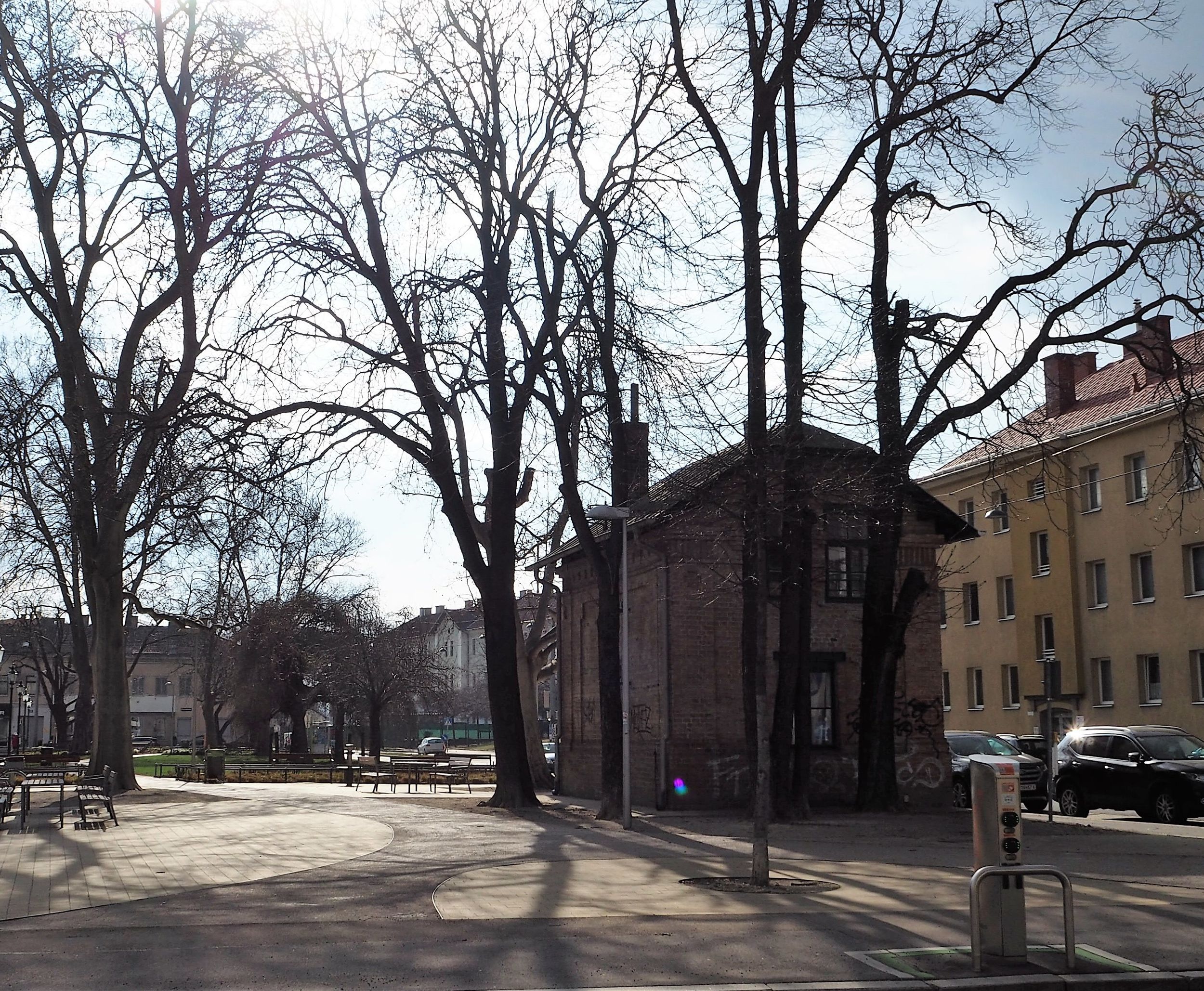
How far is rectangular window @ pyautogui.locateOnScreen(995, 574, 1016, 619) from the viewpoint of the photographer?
2003 inches

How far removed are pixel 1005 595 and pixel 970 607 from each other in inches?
89.9

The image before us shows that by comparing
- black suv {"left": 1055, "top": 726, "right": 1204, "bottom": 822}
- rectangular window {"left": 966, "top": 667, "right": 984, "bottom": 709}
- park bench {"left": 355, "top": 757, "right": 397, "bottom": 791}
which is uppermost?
rectangular window {"left": 966, "top": 667, "right": 984, "bottom": 709}

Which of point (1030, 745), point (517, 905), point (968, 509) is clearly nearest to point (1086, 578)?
point (968, 509)

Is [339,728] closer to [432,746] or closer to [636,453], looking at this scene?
[432,746]

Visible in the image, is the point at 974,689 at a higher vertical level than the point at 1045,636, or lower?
lower

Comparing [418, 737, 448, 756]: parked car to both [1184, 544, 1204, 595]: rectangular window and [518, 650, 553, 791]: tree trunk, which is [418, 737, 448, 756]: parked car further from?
[1184, 544, 1204, 595]: rectangular window

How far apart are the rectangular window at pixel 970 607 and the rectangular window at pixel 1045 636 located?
3.93 metres

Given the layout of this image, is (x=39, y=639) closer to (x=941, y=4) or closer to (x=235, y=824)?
(x=235, y=824)

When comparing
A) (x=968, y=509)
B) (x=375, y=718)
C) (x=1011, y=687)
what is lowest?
(x=375, y=718)

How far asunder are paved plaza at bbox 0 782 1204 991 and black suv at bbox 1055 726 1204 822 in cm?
564

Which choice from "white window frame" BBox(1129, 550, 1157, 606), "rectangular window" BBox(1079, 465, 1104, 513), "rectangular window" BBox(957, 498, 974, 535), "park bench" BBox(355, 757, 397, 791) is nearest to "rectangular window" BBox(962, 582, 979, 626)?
"rectangular window" BBox(957, 498, 974, 535)

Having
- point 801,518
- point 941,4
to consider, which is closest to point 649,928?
point 801,518

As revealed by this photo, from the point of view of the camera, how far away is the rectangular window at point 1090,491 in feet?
150

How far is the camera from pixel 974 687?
53.0m
